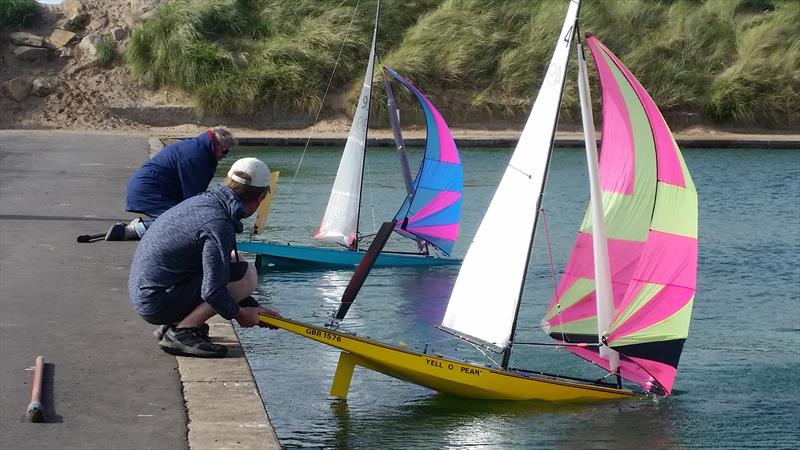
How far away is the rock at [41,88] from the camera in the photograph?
3628 centimetres

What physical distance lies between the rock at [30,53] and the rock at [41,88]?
5.23ft

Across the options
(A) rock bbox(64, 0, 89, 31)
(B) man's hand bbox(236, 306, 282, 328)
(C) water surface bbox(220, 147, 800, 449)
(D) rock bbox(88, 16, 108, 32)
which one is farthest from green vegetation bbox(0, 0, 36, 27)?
(B) man's hand bbox(236, 306, 282, 328)

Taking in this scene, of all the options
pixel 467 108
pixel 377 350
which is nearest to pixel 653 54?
pixel 467 108

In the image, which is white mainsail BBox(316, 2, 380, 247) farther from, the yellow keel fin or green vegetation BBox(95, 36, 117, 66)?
green vegetation BBox(95, 36, 117, 66)

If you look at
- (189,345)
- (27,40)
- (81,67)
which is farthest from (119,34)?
(189,345)

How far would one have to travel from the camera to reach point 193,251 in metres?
7.62

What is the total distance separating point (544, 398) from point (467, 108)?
28560mm

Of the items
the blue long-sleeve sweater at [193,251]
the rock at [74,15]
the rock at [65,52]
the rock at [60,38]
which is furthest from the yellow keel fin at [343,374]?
the rock at [74,15]

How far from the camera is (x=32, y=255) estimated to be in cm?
1202

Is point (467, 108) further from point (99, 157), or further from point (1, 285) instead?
point (1, 285)

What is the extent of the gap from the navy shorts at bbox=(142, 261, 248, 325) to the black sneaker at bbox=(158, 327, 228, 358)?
15 cm

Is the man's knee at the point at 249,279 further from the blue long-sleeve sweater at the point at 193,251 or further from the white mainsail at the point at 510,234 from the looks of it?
the white mainsail at the point at 510,234

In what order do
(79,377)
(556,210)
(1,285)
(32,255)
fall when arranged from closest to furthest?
(79,377) < (1,285) < (32,255) < (556,210)

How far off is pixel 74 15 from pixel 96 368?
34213mm
